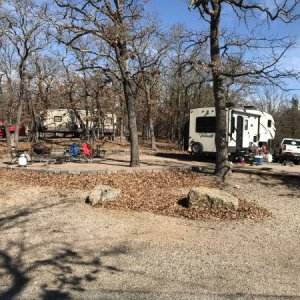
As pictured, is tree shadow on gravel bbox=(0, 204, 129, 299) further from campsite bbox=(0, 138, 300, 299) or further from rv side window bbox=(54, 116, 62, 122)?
rv side window bbox=(54, 116, 62, 122)

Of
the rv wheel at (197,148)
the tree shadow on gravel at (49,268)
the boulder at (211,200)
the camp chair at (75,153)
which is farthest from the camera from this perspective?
the rv wheel at (197,148)

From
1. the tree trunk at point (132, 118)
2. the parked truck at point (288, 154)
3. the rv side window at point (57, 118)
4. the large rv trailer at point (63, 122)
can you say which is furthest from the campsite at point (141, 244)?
the rv side window at point (57, 118)

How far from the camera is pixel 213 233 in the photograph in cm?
800

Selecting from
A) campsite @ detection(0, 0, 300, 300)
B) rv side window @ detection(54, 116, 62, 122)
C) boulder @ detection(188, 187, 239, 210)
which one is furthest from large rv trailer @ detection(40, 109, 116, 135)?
boulder @ detection(188, 187, 239, 210)

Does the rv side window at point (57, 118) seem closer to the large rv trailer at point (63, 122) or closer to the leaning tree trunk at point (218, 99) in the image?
the large rv trailer at point (63, 122)

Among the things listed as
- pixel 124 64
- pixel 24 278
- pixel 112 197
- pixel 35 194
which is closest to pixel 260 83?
pixel 124 64

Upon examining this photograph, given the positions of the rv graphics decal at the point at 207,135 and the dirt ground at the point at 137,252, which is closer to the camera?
the dirt ground at the point at 137,252

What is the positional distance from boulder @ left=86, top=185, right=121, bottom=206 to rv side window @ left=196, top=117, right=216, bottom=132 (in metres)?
10.3

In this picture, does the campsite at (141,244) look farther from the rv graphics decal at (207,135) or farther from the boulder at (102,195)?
the rv graphics decal at (207,135)

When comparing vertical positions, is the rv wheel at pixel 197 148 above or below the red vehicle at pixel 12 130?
below

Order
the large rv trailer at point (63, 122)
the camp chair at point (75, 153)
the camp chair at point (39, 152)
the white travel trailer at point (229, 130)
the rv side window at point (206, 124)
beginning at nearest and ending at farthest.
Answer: the camp chair at point (39, 152)
the camp chair at point (75, 153)
the white travel trailer at point (229, 130)
the rv side window at point (206, 124)
the large rv trailer at point (63, 122)

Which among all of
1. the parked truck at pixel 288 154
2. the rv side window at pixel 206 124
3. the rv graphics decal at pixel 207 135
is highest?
the rv side window at pixel 206 124

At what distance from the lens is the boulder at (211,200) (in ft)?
31.4

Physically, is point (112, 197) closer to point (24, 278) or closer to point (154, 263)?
point (154, 263)
